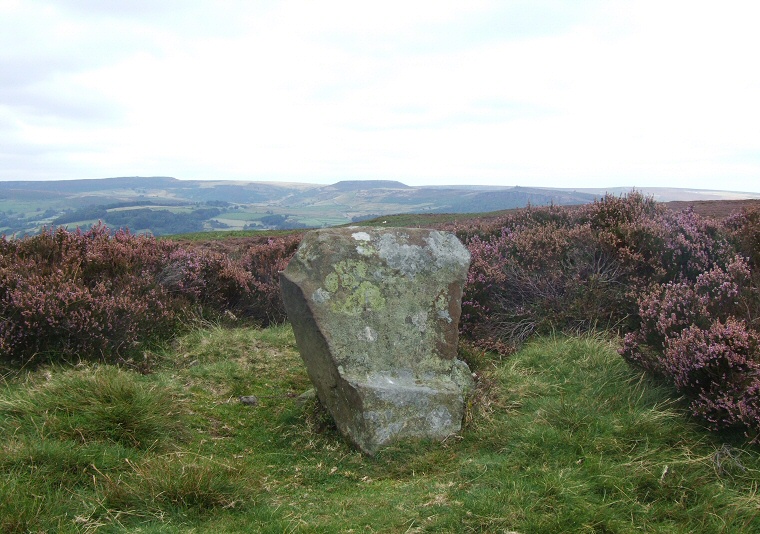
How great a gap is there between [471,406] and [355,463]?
1262mm

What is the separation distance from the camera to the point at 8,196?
18438 cm

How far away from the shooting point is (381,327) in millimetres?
5477

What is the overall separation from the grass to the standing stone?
0.91 ft

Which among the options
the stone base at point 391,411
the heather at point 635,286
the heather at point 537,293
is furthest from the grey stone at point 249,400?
the heather at point 635,286

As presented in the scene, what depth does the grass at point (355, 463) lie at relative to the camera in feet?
11.1

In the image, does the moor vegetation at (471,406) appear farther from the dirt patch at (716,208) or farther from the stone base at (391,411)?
the dirt patch at (716,208)

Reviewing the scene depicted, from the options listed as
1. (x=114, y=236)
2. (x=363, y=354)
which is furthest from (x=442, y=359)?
(x=114, y=236)

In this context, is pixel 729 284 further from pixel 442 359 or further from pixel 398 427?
pixel 398 427

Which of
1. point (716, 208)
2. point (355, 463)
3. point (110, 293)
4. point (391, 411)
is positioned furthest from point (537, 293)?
point (716, 208)

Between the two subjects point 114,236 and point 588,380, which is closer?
point 588,380

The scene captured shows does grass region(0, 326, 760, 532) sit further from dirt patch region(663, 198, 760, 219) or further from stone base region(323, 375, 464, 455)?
dirt patch region(663, 198, 760, 219)

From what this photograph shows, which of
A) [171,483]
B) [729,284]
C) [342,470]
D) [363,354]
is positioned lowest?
[342,470]

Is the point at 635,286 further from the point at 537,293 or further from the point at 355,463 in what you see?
the point at 355,463

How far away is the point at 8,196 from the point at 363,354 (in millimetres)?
219350
